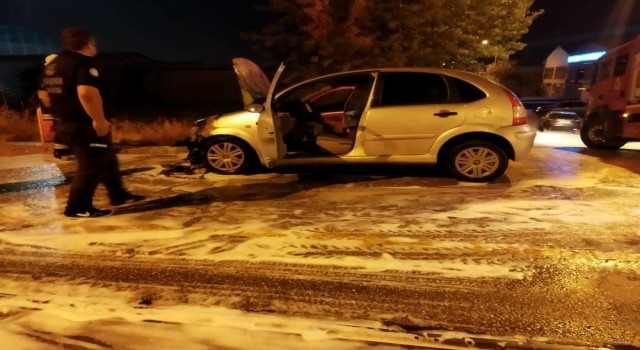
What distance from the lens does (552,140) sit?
11.1 meters

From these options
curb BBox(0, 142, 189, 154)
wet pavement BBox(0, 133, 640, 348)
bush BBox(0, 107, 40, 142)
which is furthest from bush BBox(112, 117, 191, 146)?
wet pavement BBox(0, 133, 640, 348)

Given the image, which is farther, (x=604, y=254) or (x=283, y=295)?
(x=604, y=254)

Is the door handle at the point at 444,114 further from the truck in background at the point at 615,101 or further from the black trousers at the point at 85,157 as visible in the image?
the truck in background at the point at 615,101

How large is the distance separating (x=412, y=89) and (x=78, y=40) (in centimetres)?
380

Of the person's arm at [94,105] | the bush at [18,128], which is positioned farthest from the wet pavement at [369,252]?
the bush at [18,128]

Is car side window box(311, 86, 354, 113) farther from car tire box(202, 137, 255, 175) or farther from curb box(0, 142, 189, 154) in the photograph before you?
curb box(0, 142, 189, 154)

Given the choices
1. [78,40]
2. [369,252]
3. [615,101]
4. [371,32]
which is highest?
[371,32]

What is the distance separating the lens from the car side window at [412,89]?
637 cm

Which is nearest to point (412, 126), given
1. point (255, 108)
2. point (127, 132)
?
point (255, 108)

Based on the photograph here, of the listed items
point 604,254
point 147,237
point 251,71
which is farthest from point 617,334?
point 251,71

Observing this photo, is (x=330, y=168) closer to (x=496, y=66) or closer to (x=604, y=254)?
(x=604, y=254)

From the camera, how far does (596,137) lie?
972 cm

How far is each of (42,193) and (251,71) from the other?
3035mm

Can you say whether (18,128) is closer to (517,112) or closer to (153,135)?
(153,135)
